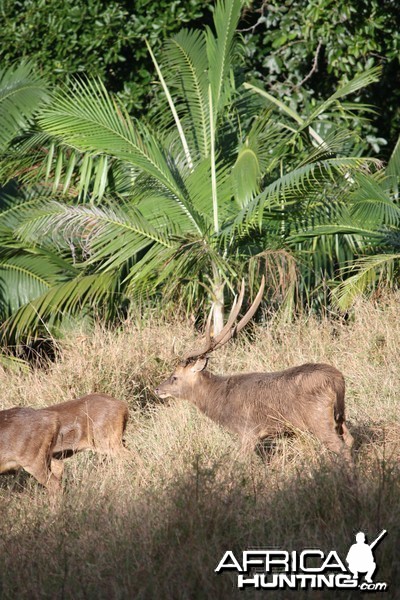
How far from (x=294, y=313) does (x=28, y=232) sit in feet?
10.4

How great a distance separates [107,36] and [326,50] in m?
3.11

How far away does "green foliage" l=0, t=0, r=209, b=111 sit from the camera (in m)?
14.7

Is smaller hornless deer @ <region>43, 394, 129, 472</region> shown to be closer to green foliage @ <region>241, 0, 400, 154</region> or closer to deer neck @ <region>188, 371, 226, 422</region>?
deer neck @ <region>188, 371, 226, 422</region>

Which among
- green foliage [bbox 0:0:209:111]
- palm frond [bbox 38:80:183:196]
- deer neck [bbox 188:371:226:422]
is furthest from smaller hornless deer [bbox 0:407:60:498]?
green foliage [bbox 0:0:209:111]

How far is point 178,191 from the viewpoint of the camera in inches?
448

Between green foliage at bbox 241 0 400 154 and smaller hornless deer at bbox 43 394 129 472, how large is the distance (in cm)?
653

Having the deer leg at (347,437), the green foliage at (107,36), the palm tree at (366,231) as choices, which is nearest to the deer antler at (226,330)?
the deer leg at (347,437)

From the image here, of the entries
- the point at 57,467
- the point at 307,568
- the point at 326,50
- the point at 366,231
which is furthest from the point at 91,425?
the point at 326,50

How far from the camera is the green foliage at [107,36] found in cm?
1466

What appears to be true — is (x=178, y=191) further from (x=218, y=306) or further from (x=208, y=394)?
(x=208, y=394)

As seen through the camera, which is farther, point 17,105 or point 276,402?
point 17,105

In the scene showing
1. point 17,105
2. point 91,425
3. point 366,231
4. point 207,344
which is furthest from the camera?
point 17,105

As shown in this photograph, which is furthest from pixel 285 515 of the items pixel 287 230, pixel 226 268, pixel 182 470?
pixel 287 230

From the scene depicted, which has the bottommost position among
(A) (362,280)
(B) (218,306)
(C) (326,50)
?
(B) (218,306)
